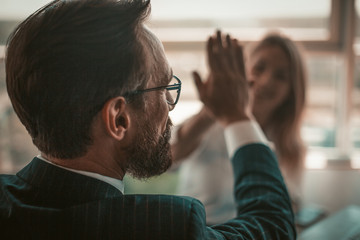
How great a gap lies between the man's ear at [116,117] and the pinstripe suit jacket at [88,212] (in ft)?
0.29

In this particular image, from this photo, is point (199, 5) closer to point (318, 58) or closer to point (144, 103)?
point (318, 58)

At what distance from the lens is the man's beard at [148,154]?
65 cm

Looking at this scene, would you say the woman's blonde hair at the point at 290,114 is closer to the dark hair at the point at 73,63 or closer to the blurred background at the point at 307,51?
the blurred background at the point at 307,51

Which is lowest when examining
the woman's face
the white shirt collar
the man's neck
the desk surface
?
the desk surface

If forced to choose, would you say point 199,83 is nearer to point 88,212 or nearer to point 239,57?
point 239,57

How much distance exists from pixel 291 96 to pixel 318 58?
82 centimetres

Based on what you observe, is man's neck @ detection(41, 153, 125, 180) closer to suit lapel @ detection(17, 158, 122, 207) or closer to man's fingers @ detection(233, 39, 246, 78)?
suit lapel @ detection(17, 158, 122, 207)

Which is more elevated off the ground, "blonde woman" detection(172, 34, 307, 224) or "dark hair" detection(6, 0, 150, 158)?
"dark hair" detection(6, 0, 150, 158)

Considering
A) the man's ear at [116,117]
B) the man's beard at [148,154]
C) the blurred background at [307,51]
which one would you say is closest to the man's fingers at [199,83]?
the man's beard at [148,154]

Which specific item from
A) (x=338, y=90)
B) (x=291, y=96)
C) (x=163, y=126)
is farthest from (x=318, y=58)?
(x=163, y=126)

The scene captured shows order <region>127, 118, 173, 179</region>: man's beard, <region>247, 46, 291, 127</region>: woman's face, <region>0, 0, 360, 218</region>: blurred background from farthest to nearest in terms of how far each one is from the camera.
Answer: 1. <region>0, 0, 360, 218</region>: blurred background
2. <region>247, 46, 291, 127</region>: woman's face
3. <region>127, 118, 173, 179</region>: man's beard

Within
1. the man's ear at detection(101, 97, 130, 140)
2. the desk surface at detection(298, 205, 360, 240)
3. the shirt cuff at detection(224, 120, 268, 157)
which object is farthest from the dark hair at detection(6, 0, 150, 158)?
the desk surface at detection(298, 205, 360, 240)

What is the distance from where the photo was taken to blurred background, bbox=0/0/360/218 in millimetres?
2363

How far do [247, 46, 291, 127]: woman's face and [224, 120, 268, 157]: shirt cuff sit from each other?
94cm
